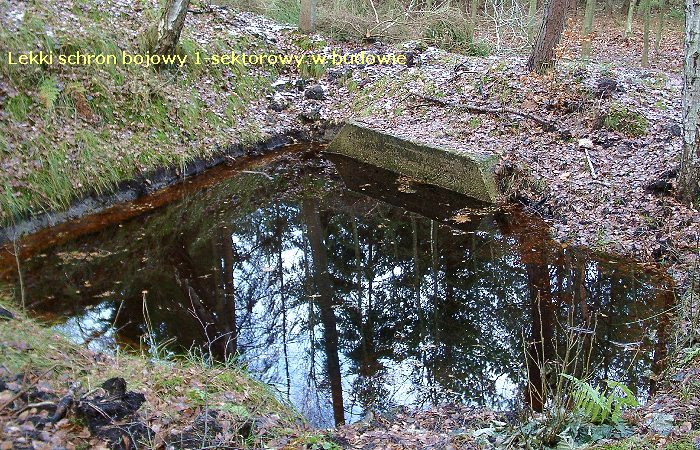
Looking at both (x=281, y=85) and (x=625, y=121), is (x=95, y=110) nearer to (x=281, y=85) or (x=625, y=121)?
(x=281, y=85)

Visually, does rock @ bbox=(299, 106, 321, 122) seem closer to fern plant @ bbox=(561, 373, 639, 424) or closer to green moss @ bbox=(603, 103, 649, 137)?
green moss @ bbox=(603, 103, 649, 137)

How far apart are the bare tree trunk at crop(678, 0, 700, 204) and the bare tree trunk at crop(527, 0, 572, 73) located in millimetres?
4326

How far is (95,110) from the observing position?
9.45 metres

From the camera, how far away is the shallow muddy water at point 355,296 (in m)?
5.56

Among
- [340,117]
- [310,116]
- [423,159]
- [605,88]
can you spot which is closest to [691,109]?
[605,88]

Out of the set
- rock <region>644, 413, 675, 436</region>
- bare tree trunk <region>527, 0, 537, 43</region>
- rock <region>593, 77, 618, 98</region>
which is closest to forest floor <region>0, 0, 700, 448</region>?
rock <region>593, 77, 618, 98</region>

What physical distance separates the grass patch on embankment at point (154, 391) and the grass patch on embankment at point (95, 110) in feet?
13.5

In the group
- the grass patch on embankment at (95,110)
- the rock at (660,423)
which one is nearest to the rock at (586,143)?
the grass patch on embankment at (95,110)

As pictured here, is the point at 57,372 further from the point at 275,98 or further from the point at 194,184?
the point at 275,98

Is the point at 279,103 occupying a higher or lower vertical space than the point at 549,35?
lower

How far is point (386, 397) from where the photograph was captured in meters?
5.31

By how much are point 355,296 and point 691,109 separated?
471cm

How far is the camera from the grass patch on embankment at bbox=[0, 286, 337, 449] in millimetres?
3357

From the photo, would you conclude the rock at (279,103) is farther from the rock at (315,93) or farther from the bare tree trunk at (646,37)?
the bare tree trunk at (646,37)
